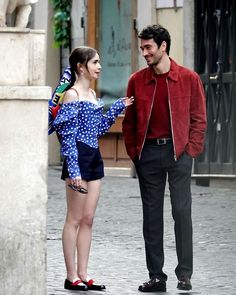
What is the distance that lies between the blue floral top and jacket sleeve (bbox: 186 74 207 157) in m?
0.53

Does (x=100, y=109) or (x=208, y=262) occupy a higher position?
(x=100, y=109)

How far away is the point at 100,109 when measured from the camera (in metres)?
10.3

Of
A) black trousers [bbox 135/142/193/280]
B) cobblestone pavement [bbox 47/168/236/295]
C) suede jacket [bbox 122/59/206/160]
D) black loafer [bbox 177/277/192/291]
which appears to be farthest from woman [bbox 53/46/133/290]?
black loafer [bbox 177/277/192/291]

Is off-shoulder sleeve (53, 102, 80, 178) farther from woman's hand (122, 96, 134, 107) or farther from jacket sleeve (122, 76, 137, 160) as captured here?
jacket sleeve (122, 76, 137, 160)

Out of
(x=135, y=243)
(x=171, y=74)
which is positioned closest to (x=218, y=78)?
(x=135, y=243)

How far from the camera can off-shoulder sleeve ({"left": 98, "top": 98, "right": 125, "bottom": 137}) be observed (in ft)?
33.7

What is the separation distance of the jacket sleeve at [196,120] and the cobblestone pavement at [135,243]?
0.96 m

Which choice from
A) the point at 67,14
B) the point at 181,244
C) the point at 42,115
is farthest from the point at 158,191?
the point at 67,14

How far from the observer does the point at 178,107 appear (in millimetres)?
10359

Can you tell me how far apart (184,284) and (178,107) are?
1209mm

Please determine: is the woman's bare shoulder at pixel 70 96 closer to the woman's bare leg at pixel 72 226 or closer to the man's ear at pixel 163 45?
the woman's bare leg at pixel 72 226

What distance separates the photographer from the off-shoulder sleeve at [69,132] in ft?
33.0

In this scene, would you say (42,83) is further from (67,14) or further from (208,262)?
(67,14)

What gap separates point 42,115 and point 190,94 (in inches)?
71.2
